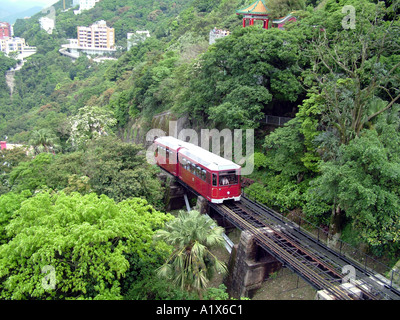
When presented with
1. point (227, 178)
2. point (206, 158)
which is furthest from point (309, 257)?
point (206, 158)

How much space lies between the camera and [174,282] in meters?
10.9

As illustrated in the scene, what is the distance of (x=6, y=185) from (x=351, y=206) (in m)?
22.7

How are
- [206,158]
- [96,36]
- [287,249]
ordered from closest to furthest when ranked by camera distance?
[287,249]
[206,158]
[96,36]

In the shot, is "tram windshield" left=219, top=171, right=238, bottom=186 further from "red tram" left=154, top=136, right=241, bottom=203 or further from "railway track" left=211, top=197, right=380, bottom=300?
"railway track" left=211, top=197, right=380, bottom=300

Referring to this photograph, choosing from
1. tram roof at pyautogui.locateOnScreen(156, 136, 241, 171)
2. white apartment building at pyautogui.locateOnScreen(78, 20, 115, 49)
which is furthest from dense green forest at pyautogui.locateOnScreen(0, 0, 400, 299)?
white apartment building at pyautogui.locateOnScreen(78, 20, 115, 49)

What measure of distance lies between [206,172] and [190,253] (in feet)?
26.1

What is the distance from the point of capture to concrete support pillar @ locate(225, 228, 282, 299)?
1459 cm

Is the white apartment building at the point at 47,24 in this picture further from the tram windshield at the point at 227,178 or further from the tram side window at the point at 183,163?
the tram windshield at the point at 227,178

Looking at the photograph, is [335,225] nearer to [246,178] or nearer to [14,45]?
[246,178]

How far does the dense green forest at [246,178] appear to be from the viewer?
10.6m

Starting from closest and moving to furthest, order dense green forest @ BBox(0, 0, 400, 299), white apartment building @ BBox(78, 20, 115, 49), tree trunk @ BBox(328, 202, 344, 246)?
dense green forest @ BBox(0, 0, 400, 299), tree trunk @ BBox(328, 202, 344, 246), white apartment building @ BBox(78, 20, 115, 49)

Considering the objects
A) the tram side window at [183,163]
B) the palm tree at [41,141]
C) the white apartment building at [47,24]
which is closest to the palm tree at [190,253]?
the tram side window at [183,163]

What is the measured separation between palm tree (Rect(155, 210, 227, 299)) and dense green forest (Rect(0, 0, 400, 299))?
6 cm

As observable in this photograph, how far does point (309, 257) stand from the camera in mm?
13578
